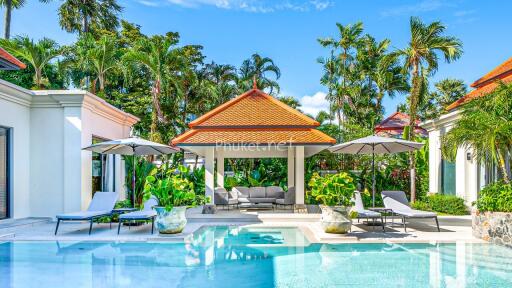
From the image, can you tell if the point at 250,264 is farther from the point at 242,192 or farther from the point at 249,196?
the point at 242,192

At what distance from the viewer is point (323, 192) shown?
417 inches

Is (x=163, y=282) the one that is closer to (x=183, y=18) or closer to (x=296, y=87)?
(x=183, y=18)

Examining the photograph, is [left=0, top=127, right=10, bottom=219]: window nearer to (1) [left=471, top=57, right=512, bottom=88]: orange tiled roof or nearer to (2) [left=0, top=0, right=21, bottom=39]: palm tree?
(1) [left=471, top=57, right=512, bottom=88]: orange tiled roof

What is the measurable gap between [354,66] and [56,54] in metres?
24.9

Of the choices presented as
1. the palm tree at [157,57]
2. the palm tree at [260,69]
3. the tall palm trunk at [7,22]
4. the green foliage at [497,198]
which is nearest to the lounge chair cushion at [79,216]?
A: the green foliage at [497,198]

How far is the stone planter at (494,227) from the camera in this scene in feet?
30.7

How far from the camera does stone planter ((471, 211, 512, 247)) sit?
9.34 m

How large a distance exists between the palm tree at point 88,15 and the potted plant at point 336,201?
90.9 feet

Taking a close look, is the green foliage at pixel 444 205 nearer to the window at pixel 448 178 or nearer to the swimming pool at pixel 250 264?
the window at pixel 448 178

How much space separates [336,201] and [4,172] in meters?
10.3

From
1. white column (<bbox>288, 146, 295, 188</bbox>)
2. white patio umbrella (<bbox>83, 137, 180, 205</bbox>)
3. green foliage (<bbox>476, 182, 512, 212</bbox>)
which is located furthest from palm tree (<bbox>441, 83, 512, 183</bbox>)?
white patio umbrella (<bbox>83, 137, 180, 205</bbox>)

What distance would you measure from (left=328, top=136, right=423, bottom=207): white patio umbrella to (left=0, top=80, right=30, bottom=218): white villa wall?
10.6 meters

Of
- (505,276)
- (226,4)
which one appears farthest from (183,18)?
(505,276)

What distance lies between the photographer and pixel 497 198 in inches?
385
